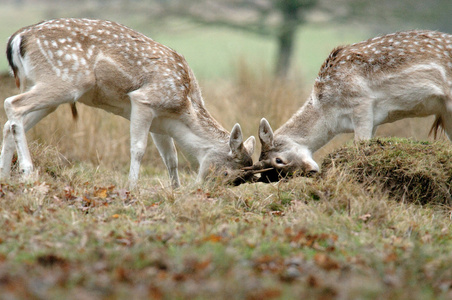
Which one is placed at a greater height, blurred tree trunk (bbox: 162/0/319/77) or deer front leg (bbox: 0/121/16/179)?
deer front leg (bbox: 0/121/16/179)

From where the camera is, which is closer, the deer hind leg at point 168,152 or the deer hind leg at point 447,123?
the deer hind leg at point 447,123

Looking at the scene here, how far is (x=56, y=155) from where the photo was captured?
7699 mm

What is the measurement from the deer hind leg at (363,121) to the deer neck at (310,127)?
418 millimetres

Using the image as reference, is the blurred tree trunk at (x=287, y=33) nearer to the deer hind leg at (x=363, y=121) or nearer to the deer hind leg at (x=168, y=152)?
the deer hind leg at (x=168, y=152)

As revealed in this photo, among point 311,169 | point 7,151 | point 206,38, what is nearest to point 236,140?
point 311,169

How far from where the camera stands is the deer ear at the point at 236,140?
7811 millimetres

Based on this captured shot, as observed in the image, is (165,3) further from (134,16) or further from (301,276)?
(301,276)

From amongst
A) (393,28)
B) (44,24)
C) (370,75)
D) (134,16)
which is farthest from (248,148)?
(393,28)

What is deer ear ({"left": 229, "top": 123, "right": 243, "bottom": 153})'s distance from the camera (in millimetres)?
7811

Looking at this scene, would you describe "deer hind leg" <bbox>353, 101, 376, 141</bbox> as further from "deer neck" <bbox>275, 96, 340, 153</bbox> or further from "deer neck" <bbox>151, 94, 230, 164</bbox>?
"deer neck" <bbox>151, 94, 230, 164</bbox>

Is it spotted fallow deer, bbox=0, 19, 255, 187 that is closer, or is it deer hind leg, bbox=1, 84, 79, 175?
deer hind leg, bbox=1, 84, 79, 175

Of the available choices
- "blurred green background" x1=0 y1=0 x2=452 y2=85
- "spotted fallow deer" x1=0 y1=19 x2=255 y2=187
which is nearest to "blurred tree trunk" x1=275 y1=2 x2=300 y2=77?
"blurred green background" x1=0 y1=0 x2=452 y2=85

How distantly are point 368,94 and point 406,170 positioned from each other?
5.00 ft

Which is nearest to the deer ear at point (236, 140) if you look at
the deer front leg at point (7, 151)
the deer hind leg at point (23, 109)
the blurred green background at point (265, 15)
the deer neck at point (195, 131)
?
the deer neck at point (195, 131)
